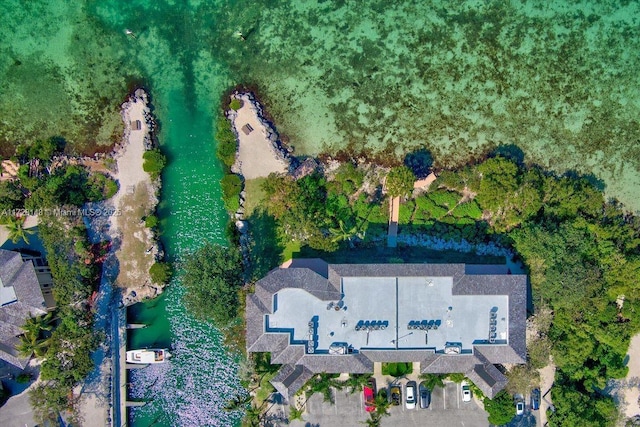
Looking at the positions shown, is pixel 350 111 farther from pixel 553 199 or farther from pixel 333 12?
pixel 553 199

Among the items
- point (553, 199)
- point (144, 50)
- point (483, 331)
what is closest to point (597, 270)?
point (553, 199)

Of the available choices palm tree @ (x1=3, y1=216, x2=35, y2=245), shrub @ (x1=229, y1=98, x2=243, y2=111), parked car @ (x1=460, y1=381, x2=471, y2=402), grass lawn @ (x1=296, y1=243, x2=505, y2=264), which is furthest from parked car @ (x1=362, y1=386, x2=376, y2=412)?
palm tree @ (x1=3, y1=216, x2=35, y2=245)

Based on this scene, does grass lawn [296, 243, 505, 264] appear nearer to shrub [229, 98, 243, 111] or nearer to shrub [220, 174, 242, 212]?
shrub [220, 174, 242, 212]

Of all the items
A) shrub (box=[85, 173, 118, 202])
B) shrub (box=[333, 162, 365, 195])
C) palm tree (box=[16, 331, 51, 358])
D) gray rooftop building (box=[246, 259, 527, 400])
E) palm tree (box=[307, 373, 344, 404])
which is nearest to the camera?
gray rooftop building (box=[246, 259, 527, 400])

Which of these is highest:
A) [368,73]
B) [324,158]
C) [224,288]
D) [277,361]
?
[368,73]

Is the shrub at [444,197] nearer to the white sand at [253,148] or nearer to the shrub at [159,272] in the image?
the white sand at [253,148]

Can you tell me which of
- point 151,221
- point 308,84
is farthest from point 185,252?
point 308,84
